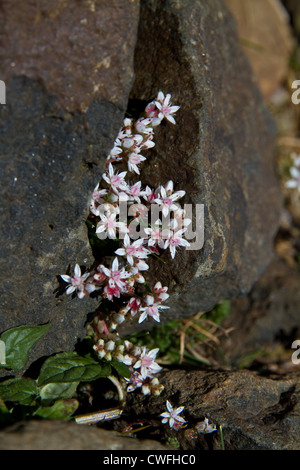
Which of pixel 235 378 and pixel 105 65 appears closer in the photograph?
pixel 105 65

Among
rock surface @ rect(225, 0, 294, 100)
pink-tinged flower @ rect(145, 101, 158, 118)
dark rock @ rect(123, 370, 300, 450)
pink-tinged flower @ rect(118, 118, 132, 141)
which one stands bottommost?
dark rock @ rect(123, 370, 300, 450)

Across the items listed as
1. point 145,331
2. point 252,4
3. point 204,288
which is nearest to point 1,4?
point 204,288

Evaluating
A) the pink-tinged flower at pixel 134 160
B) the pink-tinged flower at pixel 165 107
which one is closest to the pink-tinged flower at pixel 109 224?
the pink-tinged flower at pixel 134 160

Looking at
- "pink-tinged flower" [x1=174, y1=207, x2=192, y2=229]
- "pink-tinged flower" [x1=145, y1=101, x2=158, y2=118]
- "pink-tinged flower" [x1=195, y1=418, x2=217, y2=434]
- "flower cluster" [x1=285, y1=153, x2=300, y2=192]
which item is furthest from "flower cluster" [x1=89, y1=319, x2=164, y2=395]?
"flower cluster" [x1=285, y1=153, x2=300, y2=192]

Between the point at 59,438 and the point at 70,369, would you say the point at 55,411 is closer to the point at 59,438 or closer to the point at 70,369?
the point at 70,369

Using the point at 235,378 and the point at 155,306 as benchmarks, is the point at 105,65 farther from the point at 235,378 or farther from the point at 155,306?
the point at 235,378

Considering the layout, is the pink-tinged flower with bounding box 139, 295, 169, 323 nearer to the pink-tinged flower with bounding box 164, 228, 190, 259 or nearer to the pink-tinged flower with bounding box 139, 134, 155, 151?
the pink-tinged flower with bounding box 164, 228, 190, 259

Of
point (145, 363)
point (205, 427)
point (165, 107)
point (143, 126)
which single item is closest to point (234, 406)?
point (205, 427)
